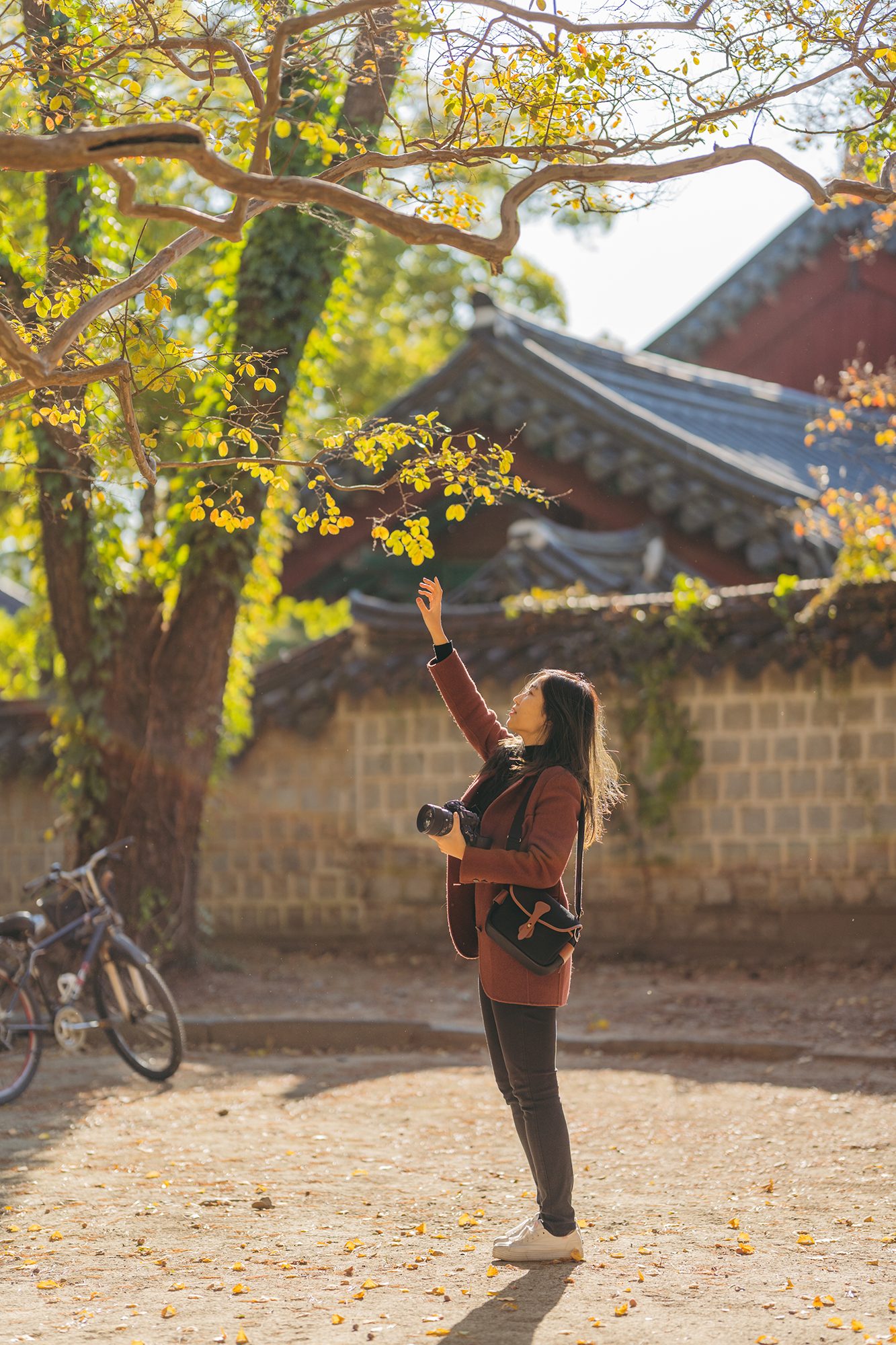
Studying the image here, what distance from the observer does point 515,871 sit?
149 inches

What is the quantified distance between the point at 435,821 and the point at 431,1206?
1779 mm

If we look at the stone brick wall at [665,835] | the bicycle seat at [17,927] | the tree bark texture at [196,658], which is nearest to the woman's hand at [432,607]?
the bicycle seat at [17,927]

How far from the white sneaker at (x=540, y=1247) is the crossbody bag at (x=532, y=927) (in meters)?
0.80

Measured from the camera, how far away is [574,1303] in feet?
12.0

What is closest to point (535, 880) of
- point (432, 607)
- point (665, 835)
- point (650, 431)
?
point (432, 607)

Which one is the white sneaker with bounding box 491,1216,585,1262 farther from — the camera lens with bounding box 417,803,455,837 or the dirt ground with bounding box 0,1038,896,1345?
the camera lens with bounding box 417,803,455,837

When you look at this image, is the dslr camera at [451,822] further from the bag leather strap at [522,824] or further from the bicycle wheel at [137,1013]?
the bicycle wheel at [137,1013]

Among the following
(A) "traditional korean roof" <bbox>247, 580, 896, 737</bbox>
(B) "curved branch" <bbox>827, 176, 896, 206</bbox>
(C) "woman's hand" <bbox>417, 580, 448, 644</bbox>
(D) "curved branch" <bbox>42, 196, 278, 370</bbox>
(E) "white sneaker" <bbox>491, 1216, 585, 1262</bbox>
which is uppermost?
(B) "curved branch" <bbox>827, 176, 896, 206</bbox>

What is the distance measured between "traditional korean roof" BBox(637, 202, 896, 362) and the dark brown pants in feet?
48.6

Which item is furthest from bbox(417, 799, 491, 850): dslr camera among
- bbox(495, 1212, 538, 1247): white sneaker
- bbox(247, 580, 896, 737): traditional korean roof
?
bbox(247, 580, 896, 737): traditional korean roof

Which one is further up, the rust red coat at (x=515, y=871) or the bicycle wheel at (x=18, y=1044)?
the rust red coat at (x=515, y=871)

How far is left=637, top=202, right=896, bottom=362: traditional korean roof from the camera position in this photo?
1734 centimetres

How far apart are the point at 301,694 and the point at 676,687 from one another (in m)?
3.14

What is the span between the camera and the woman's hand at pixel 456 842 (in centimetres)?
377
